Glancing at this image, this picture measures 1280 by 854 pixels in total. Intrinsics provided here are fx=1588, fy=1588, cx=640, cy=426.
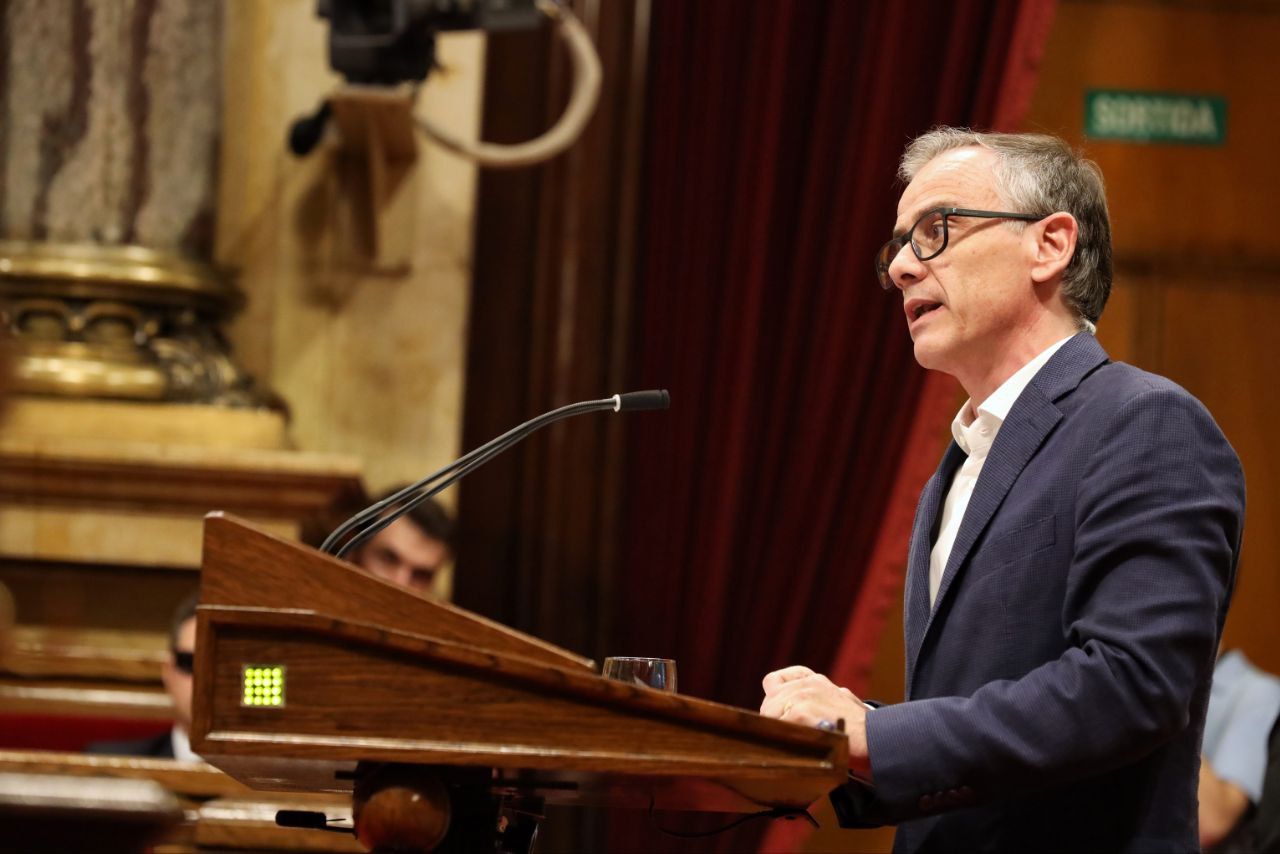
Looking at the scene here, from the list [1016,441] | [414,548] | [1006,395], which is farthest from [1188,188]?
[1016,441]

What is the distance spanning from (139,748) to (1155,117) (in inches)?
126

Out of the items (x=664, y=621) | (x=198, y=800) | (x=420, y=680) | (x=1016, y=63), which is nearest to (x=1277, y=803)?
(x=664, y=621)

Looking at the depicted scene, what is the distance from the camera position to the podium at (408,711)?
1356 millimetres

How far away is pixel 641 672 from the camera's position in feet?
5.28

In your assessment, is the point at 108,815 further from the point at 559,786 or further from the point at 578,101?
the point at 578,101

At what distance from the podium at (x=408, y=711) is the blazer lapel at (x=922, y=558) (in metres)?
0.46

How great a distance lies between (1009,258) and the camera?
189 cm

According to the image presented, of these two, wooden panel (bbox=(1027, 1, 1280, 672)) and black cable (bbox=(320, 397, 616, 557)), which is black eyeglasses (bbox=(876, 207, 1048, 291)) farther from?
wooden panel (bbox=(1027, 1, 1280, 672))

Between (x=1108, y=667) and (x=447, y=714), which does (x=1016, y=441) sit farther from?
(x=447, y=714)

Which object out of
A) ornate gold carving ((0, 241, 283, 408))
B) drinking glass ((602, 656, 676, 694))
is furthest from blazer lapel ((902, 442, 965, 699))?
ornate gold carving ((0, 241, 283, 408))

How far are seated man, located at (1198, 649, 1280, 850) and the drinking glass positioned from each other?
210 cm

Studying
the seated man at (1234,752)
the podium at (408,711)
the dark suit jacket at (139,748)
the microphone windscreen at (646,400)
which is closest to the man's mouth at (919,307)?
the microphone windscreen at (646,400)

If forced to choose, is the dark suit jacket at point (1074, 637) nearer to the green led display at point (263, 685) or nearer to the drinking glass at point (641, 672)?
the drinking glass at point (641, 672)

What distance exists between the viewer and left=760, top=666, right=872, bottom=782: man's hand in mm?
1498
